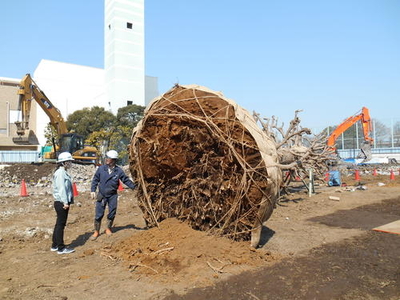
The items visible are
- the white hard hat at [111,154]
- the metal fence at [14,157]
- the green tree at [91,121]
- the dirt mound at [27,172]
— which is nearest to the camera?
the white hard hat at [111,154]

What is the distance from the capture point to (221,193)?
4.85m

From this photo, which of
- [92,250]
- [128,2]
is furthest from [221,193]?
[128,2]

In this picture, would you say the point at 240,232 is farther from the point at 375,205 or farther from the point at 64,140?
the point at 64,140

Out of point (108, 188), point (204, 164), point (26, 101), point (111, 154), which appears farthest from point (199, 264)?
point (26, 101)

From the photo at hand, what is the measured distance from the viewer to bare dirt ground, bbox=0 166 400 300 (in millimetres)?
3576

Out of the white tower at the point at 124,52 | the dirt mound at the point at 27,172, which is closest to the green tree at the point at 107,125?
the white tower at the point at 124,52

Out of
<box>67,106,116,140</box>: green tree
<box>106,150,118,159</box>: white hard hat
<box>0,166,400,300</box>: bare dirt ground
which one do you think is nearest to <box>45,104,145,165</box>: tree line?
<box>67,106,116,140</box>: green tree

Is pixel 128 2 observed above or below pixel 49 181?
above

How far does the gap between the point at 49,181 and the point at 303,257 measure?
1596 centimetres

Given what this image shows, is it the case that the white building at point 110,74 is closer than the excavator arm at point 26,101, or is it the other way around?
the excavator arm at point 26,101

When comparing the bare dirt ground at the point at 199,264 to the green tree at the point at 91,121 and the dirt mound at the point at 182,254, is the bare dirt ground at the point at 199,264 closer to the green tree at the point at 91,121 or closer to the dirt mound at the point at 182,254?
the dirt mound at the point at 182,254

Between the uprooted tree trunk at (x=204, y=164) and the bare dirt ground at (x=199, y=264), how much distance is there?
1.16ft

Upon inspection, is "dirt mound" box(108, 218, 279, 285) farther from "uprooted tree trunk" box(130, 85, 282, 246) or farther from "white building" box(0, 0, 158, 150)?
"white building" box(0, 0, 158, 150)

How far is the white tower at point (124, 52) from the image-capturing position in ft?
120
